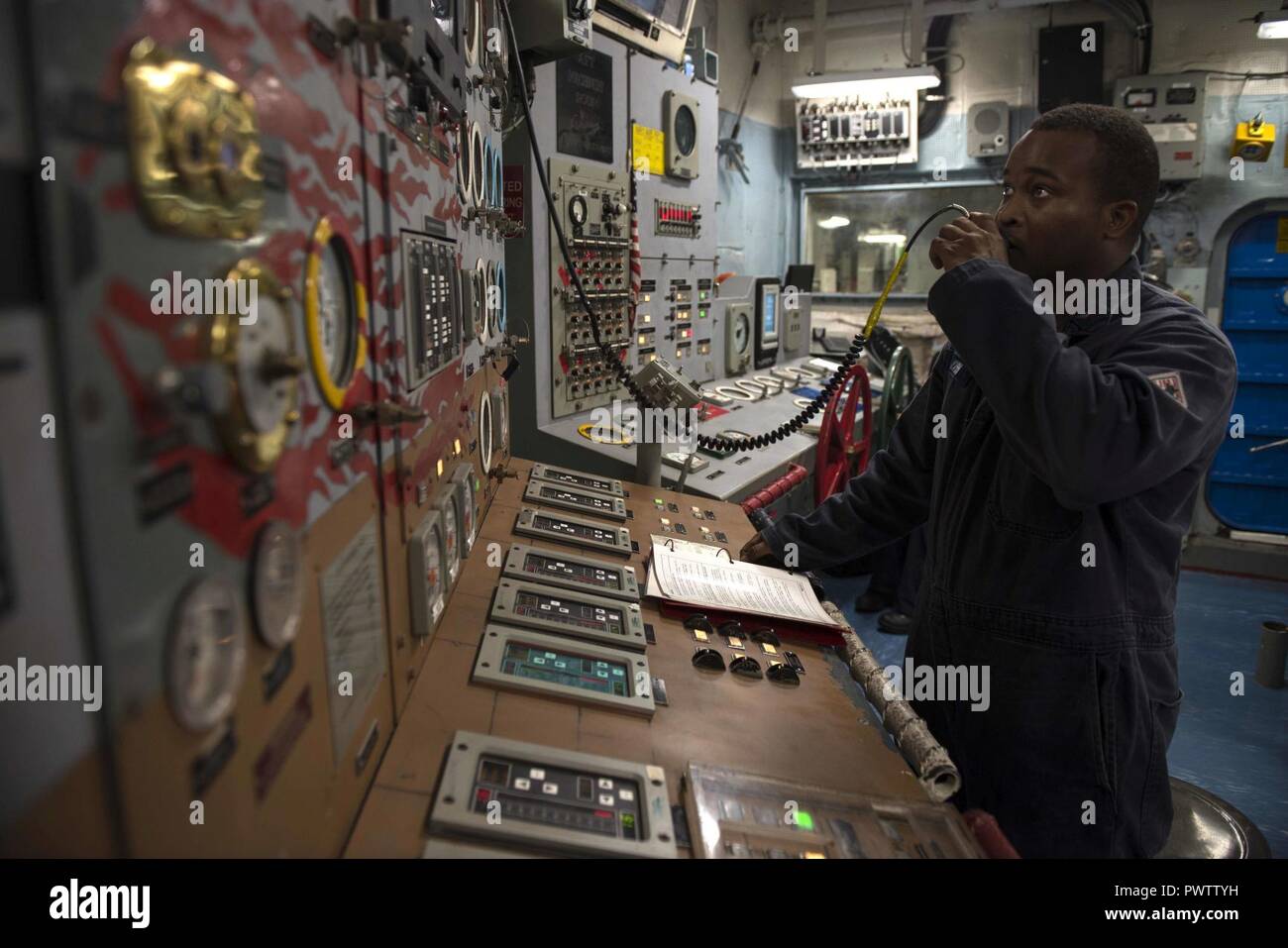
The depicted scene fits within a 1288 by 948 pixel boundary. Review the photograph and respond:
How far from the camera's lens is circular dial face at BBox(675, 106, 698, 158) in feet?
12.9

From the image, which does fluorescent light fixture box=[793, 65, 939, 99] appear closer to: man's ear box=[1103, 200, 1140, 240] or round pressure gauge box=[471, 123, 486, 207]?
round pressure gauge box=[471, 123, 486, 207]

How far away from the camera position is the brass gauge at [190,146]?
47 centimetres

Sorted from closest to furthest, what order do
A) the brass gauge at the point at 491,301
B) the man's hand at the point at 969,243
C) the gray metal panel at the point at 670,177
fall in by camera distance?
the man's hand at the point at 969,243 → the brass gauge at the point at 491,301 → the gray metal panel at the point at 670,177

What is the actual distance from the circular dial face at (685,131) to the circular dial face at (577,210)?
93cm

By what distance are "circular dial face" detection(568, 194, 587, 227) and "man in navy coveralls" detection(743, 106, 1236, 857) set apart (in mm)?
1981

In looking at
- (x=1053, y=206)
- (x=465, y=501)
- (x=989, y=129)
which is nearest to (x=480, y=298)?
(x=465, y=501)

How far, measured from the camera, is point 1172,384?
1.20 metres

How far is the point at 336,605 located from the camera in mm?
834

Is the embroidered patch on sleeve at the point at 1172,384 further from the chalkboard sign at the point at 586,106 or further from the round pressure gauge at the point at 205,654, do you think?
the chalkboard sign at the point at 586,106

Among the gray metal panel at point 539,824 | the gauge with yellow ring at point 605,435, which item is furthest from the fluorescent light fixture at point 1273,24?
the gray metal panel at point 539,824
